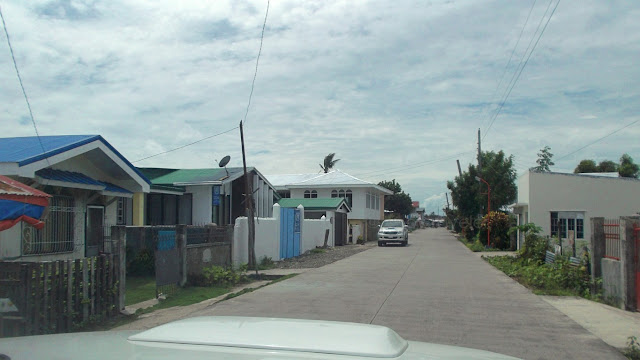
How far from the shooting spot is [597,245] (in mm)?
12992

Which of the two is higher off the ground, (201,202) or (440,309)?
(201,202)

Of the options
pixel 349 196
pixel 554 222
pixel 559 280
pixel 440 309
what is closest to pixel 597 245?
pixel 559 280

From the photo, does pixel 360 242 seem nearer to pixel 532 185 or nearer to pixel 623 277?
pixel 532 185

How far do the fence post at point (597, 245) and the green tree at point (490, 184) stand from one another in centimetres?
3581

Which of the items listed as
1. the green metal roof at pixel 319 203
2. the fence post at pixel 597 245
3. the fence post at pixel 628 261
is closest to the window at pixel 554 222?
the green metal roof at pixel 319 203

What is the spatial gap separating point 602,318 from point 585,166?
59.4m

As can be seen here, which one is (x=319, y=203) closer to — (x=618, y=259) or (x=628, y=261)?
(x=618, y=259)

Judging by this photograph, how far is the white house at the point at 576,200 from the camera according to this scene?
27.0 metres

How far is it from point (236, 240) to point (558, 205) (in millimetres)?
17362

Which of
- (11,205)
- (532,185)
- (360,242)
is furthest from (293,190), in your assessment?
(11,205)

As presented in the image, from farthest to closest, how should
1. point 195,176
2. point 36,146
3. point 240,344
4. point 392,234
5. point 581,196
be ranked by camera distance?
point 392,234 < point 581,196 < point 195,176 < point 36,146 < point 240,344

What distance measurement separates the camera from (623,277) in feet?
36.8

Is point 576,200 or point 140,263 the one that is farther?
point 576,200

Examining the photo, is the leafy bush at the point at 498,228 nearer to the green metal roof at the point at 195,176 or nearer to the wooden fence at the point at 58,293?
the green metal roof at the point at 195,176
